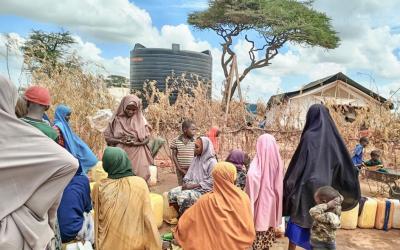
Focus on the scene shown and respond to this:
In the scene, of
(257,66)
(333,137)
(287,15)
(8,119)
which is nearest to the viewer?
(8,119)

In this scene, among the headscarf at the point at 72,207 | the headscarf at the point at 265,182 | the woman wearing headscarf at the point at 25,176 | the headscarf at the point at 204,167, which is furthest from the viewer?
the headscarf at the point at 204,167

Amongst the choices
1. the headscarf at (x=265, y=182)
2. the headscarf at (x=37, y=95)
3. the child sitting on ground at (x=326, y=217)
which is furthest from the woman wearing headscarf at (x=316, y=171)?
the headscarf at (x=37, y=95)

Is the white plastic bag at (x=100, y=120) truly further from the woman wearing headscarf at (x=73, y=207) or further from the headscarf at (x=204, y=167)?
the woman wearing headscarf at (x=73, y=207)

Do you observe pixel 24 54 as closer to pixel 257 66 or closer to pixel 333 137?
pixel 333 137

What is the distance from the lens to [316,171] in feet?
11.9

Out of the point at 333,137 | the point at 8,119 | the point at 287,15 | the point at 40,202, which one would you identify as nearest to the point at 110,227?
the point at 40,202

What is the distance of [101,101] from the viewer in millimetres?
7762

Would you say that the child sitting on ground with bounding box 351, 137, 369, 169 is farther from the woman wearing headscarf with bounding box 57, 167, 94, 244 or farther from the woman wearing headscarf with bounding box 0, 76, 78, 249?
the woman wearing headscarf with bounding box 0, 76, 78, 249

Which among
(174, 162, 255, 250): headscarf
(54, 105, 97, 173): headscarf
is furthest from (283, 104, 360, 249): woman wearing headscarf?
(54, 105, 97, 173): headscarf

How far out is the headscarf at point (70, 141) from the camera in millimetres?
4145

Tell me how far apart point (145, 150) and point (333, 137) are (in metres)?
2.37

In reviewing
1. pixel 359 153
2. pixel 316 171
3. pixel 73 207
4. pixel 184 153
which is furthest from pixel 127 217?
pixel 359 153

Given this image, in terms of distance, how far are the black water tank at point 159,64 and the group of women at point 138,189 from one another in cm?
1366

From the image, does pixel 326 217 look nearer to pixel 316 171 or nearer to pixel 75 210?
pixel 316 171
